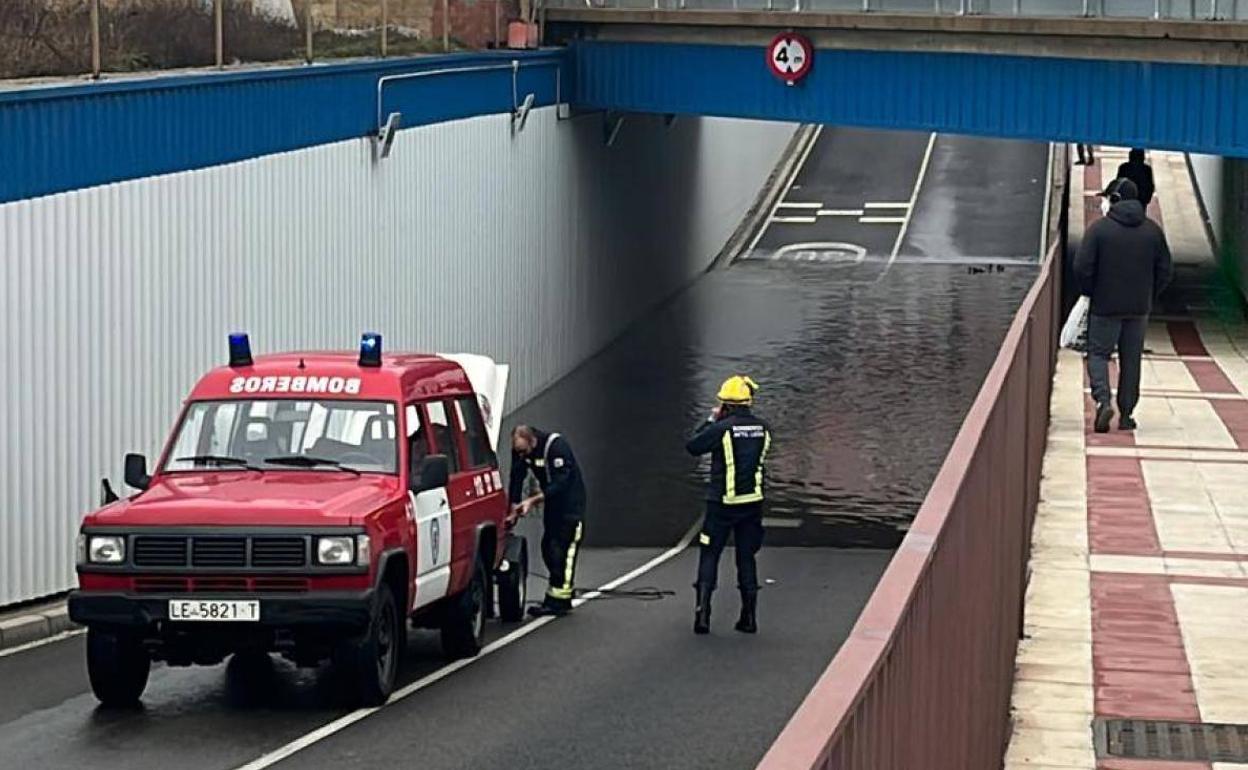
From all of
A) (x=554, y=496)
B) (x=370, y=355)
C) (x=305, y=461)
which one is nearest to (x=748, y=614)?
(x=554, y=496)

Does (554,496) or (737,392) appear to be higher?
(737,392)

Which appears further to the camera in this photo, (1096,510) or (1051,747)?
(1096,510)

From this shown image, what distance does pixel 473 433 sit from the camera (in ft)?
54.7

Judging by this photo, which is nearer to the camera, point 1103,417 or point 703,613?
point 703,613

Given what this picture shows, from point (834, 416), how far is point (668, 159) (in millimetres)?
14364

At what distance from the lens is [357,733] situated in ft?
44.5

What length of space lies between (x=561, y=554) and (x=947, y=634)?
37.2 ft

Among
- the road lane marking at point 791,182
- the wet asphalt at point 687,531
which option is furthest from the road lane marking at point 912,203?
the road lane marking at point 791,182

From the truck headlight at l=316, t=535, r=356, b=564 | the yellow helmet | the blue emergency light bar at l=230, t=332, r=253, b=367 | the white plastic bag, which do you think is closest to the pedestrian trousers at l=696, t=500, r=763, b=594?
the yellow helmet

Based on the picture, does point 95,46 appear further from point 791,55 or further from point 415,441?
point 791,55

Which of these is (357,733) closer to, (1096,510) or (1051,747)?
(1051,747)

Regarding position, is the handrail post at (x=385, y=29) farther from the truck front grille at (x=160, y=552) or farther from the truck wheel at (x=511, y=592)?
the truck front grille at (x=160, y=552)

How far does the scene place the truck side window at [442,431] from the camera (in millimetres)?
15742

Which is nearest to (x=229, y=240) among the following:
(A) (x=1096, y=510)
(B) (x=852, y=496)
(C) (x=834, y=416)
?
(B) (x=852, y=496)
